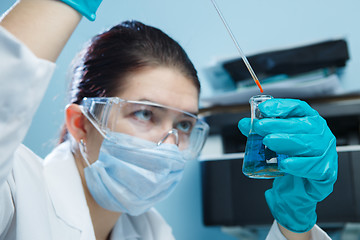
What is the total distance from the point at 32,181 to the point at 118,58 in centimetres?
41

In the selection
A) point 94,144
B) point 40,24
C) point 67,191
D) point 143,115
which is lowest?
point 67,191

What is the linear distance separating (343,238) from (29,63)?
4.57 ft

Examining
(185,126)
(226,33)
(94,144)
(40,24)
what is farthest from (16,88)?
(226,33)

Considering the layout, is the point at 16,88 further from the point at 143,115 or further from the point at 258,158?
the point at 143,115

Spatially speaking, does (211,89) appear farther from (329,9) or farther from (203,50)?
(329,9)

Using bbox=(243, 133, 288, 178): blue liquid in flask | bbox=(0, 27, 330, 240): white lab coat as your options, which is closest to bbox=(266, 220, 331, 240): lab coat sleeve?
bbox=(0, 27, 330, 240): white lab coat

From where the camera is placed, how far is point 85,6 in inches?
22.3

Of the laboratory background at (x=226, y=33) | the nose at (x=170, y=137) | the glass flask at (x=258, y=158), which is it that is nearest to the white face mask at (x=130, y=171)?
the nose at (x=170, y=137)

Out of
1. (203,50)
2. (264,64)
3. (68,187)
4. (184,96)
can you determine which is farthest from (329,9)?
(68,187)

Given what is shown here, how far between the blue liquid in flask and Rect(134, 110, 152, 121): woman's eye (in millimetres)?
360

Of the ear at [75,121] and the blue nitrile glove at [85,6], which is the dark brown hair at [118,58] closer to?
the ear at [75,121]

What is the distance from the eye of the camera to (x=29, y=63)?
1.61 feet

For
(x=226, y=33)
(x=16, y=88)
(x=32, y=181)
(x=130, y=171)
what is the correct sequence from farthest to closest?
(x=226, y=33)
(x=130, y=171)
(x=32, y=181)
(x=16, y=88)

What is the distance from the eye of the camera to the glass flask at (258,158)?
752 mm
